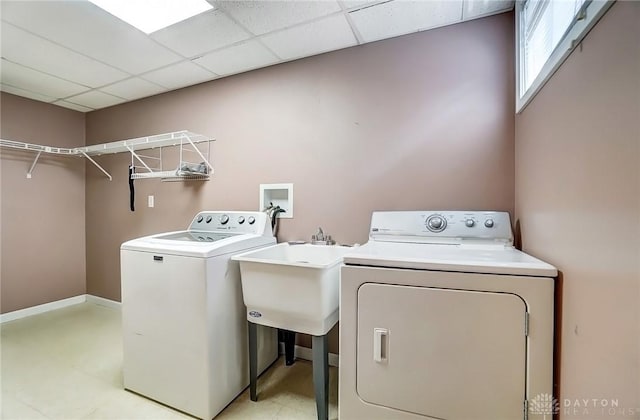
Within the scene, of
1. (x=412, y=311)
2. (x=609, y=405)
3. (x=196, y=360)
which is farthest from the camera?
(x=196, y=360)

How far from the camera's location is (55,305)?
120 inches

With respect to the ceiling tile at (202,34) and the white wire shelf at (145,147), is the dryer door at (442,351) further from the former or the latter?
the white wire shelf at (145,147)

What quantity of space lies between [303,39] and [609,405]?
2125 mm

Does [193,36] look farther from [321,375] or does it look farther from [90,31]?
[321,375]

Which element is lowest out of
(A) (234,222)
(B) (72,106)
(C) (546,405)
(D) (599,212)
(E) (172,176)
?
(C) (546,405)

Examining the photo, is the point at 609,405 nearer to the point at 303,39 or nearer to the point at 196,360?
the point at 196,360

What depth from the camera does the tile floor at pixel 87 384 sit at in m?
1.55

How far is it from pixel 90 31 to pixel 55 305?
9.43ft

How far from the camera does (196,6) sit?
1542 mm

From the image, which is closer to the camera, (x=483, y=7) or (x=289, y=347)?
(x=483, y=7)

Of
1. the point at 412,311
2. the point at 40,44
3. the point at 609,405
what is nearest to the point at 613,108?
the point at 609,405

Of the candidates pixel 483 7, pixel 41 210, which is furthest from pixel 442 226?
pixel 41 210

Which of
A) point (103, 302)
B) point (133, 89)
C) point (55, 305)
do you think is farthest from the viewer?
point (103, 302)

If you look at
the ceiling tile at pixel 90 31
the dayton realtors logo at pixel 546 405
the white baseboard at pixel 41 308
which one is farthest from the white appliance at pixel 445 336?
the white baseboard at pixel 41 308
